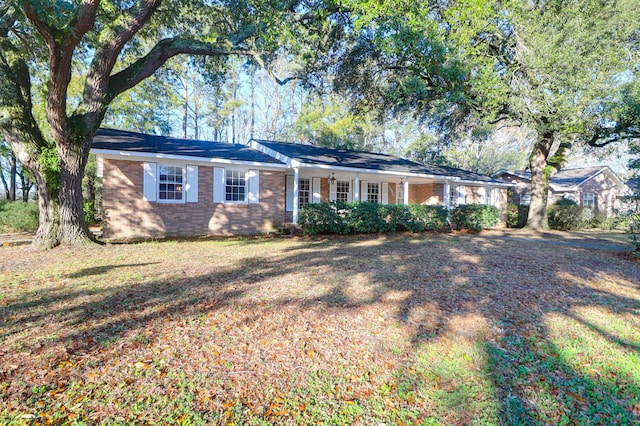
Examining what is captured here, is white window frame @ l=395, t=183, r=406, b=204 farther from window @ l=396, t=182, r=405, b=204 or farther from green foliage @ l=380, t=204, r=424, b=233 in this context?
green foliage @ l=380, t=204, r=424, b=233

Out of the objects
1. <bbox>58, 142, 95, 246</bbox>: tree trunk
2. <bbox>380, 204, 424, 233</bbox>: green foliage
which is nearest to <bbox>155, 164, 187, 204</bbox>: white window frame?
<bbox>58, 142, 95, 246</bbox>: tree trunk

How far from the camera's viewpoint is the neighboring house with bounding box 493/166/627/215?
24.1 m

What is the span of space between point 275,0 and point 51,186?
8112 millimetres

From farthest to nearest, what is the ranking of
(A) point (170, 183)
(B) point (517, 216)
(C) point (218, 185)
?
1. (B) point (517, 216)
2. (C) point (218, 185)
3. (A) point (170, 183)

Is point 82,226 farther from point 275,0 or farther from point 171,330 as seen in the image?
point 275,0

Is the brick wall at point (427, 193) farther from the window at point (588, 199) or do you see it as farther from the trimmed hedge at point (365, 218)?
the window at point (588, 199)

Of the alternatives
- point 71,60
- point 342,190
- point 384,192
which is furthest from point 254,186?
point 384,192

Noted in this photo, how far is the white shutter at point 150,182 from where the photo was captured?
1120 centimetres

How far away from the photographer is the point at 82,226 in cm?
877

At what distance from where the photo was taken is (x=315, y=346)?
338cm

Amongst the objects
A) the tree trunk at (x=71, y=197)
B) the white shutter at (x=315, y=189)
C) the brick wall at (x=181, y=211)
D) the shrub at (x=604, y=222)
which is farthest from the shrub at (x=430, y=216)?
the tree trunk at (x=71, y=197)

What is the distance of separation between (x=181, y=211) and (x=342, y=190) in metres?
8.35

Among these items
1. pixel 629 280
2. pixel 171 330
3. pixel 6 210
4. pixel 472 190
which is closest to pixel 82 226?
pixel 171 330

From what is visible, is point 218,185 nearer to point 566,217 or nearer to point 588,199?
point 566,217
